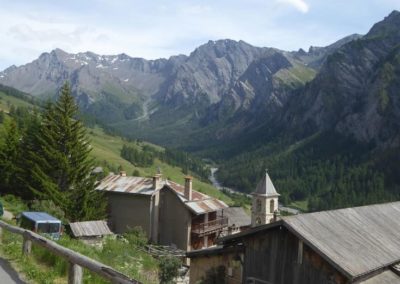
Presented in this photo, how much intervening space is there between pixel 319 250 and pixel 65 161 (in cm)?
3402

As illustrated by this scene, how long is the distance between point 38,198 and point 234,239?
27575 mm

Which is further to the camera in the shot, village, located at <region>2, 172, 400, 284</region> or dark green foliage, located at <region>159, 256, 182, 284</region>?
dark green foliage, located at <region>159, 256, 182, 284</region>

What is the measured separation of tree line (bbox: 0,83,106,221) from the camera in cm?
4875

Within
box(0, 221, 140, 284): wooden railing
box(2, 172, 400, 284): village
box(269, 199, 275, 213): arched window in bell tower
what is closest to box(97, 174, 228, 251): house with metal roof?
box(269, 199, 275, 213): arched window in bell tower

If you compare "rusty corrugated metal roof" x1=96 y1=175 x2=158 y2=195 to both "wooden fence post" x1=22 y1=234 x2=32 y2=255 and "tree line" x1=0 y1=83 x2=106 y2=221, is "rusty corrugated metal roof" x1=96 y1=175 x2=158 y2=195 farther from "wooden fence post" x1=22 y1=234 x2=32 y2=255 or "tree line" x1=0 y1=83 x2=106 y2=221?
"wooden fence post" x1=22 y1=234 x2=32 y2=255

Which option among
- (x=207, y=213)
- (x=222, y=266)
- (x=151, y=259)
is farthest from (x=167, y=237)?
(x=222, y=266)

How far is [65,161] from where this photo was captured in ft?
161

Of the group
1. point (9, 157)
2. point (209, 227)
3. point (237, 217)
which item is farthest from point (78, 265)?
point (237, 217)

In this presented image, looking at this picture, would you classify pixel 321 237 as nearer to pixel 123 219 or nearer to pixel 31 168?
pixel 31 168

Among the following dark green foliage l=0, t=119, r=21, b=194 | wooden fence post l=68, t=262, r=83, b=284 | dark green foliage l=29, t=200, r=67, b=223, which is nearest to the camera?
wooden fence post l=68, t=262, r=83, b=284

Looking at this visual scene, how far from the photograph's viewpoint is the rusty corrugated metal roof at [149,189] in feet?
188

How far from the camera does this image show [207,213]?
59.6 metres

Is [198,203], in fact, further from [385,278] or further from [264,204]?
[385,278]

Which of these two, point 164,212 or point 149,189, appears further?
point 164,212
